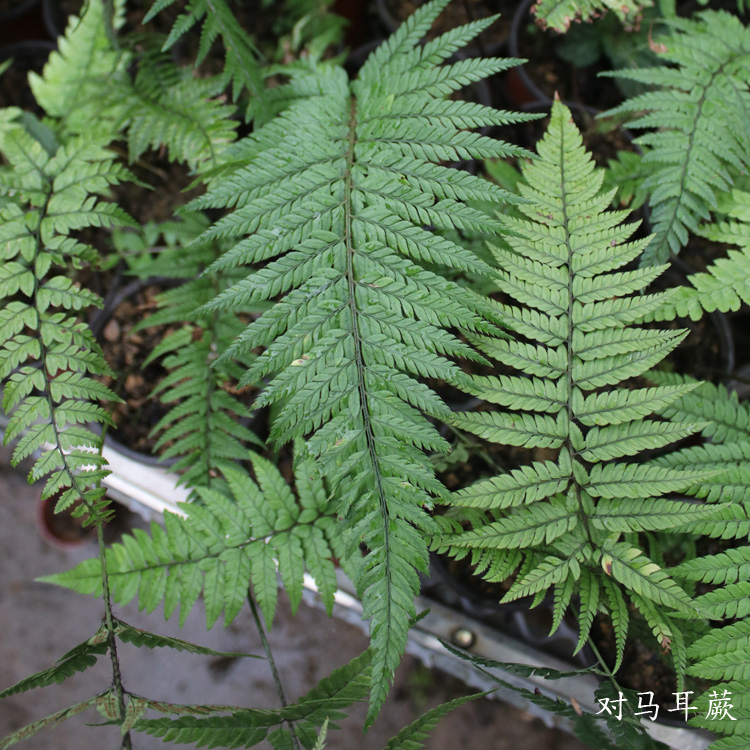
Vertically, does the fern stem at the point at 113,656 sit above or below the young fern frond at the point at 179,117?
below

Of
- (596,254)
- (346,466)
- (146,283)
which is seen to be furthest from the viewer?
(146,283)

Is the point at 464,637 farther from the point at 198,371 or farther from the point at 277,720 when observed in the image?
the point at 198,371

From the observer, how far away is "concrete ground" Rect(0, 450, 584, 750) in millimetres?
2930

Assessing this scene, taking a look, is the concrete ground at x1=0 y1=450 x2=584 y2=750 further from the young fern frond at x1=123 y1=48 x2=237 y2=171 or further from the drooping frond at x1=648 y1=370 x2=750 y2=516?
the young fern frond at x1=123 y1=48 x2=237 y2=171

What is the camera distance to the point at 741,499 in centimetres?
155

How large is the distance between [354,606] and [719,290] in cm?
175

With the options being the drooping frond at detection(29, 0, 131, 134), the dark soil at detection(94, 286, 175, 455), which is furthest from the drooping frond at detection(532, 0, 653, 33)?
the dark soil at detection(94, 286, 175, 455)

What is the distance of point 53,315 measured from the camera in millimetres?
1666

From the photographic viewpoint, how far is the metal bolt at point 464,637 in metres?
2.21

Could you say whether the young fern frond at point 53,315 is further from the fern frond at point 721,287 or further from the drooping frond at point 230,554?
the fern frond at point 721,287

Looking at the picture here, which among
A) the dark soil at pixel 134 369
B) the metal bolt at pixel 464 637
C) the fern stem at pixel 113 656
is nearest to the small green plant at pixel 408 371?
the fern stem at pixel 113 656

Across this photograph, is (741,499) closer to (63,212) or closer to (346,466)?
(346,466)

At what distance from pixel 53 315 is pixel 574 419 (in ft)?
4.97

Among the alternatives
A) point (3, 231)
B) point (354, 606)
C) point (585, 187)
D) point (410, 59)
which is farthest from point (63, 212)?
point (354, 606)
